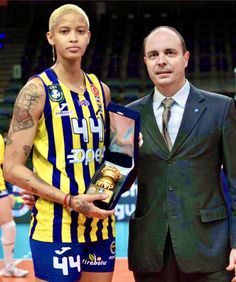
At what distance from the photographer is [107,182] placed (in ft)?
8.43

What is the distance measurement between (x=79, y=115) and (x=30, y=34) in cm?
1653

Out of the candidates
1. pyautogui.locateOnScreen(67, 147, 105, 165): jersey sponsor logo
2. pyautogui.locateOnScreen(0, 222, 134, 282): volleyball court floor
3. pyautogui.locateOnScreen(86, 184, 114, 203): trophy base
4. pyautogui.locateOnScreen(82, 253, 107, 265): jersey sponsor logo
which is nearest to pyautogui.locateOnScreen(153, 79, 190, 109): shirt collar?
pyautogui.locateOnScreen(67, 147, 105, 165): jersey sponsor logo

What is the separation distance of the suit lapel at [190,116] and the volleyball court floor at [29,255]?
299cm

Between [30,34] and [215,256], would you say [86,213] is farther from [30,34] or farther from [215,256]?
[30,34]

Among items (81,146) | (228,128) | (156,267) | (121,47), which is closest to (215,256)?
(156,267)

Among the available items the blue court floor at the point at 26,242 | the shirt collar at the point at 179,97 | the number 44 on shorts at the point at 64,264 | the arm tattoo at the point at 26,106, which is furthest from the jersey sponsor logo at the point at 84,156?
the blue court floor at the point at 26,242

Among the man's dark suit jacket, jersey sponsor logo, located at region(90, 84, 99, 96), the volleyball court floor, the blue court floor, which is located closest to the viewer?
the man's dark suit jacket

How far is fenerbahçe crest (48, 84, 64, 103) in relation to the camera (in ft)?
8.86

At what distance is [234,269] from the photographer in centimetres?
261

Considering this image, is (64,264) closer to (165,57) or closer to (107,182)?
(107,182)

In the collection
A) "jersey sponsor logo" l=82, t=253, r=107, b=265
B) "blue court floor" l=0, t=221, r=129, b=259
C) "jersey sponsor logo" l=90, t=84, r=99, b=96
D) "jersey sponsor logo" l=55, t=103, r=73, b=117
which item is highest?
"jersey sponsor logo" l=90, t=84, r=99, b=96

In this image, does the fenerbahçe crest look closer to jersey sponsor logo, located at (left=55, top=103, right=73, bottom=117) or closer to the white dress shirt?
jersey sponsor logo, located at (left=55, top=103, right=73, bottom=117)

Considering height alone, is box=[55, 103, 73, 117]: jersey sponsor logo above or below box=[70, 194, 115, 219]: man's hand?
above

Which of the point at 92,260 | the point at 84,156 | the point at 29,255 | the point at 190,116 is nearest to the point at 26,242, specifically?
the point at 29,255
